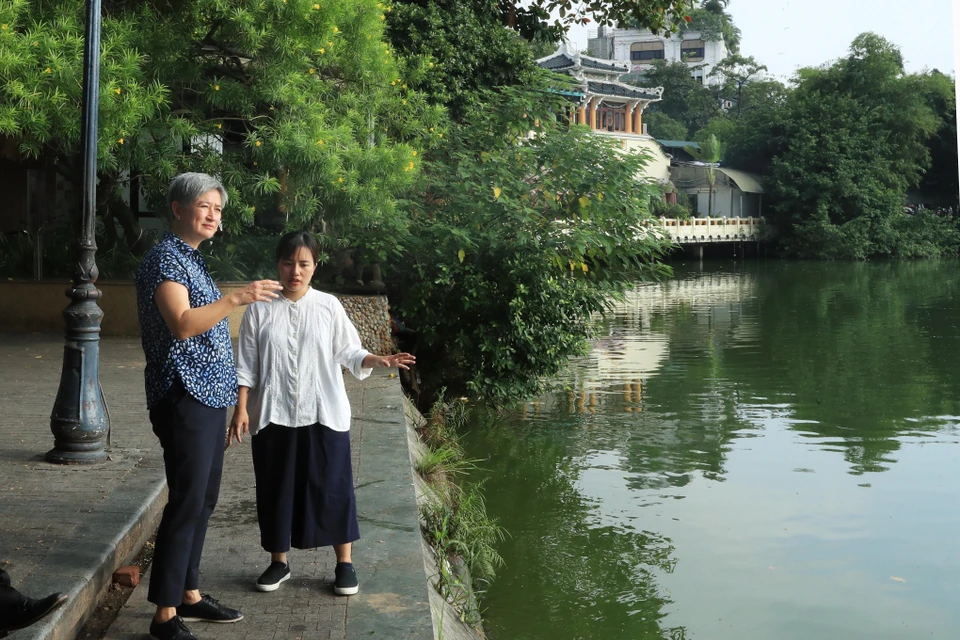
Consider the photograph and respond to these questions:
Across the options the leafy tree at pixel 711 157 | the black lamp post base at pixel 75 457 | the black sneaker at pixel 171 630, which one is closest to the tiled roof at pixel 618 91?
the leafy tree at pixel 711 157

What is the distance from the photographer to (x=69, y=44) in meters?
9.21

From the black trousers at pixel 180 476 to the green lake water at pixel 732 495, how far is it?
237cm

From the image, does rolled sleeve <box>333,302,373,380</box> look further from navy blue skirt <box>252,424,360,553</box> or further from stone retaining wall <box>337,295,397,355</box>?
stone retaining wall <box>337,295,397,355</box>

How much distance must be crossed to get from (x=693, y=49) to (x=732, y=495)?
340ft

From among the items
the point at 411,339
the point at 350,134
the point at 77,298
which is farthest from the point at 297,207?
the point at 77,298

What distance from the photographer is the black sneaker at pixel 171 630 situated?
3.64 metres

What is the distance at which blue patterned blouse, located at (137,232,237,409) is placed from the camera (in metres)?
3.60

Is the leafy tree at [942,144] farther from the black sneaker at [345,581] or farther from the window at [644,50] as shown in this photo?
the window at [644,50]

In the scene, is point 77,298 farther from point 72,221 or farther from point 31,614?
point 72,221

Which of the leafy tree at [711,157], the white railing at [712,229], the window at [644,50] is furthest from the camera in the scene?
the window at [644,50]

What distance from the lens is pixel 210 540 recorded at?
15.8 ft

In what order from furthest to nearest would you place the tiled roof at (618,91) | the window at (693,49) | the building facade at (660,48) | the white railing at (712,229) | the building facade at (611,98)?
the window at (693,49) → the building facade at (660,48) → the building facade at (611,98) → the tiled roof at (618,91) → the white railing at (712,229)

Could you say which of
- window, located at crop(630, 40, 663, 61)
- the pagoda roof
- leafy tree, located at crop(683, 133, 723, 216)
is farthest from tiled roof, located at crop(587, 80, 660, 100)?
window, located at crop(630, 40, 663, 61)

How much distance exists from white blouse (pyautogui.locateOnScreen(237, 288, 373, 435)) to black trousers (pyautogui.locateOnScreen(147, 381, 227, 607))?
0.37 metres
